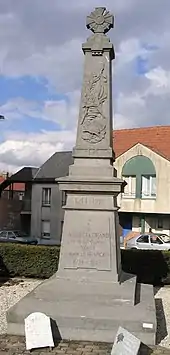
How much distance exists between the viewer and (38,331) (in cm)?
705

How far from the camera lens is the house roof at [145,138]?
36.4m

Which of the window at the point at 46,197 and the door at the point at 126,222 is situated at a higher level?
the window at the point at 46,197

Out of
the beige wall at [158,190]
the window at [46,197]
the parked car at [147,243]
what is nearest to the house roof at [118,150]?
the beige wall at [158,190]

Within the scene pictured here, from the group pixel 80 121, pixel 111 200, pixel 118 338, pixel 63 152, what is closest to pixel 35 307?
pixel 118 338

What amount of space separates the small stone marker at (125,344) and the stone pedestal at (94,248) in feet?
2.67

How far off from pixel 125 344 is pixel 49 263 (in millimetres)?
7784

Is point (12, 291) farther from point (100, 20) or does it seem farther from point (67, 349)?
point (100, 20)

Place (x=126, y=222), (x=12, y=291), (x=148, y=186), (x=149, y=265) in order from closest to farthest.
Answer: (x=12, y=291) → (x=149, y=265) → (x=148, y=186) → (x=126, y=222)

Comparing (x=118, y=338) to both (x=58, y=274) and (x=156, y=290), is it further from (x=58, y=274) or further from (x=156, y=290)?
(x=156, y=290)

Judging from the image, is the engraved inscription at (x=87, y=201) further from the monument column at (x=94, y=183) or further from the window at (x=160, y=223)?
the window at (x=160, y=223)

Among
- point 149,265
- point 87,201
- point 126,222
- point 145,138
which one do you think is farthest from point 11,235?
point 87,201

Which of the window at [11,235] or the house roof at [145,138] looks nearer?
the window at [11,235]

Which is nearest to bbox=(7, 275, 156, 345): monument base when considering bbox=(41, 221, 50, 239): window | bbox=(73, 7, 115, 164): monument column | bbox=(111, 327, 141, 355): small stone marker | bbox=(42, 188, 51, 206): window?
bbox=(111, 327, 141, 355): small stone marker

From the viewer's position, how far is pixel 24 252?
14.4m
